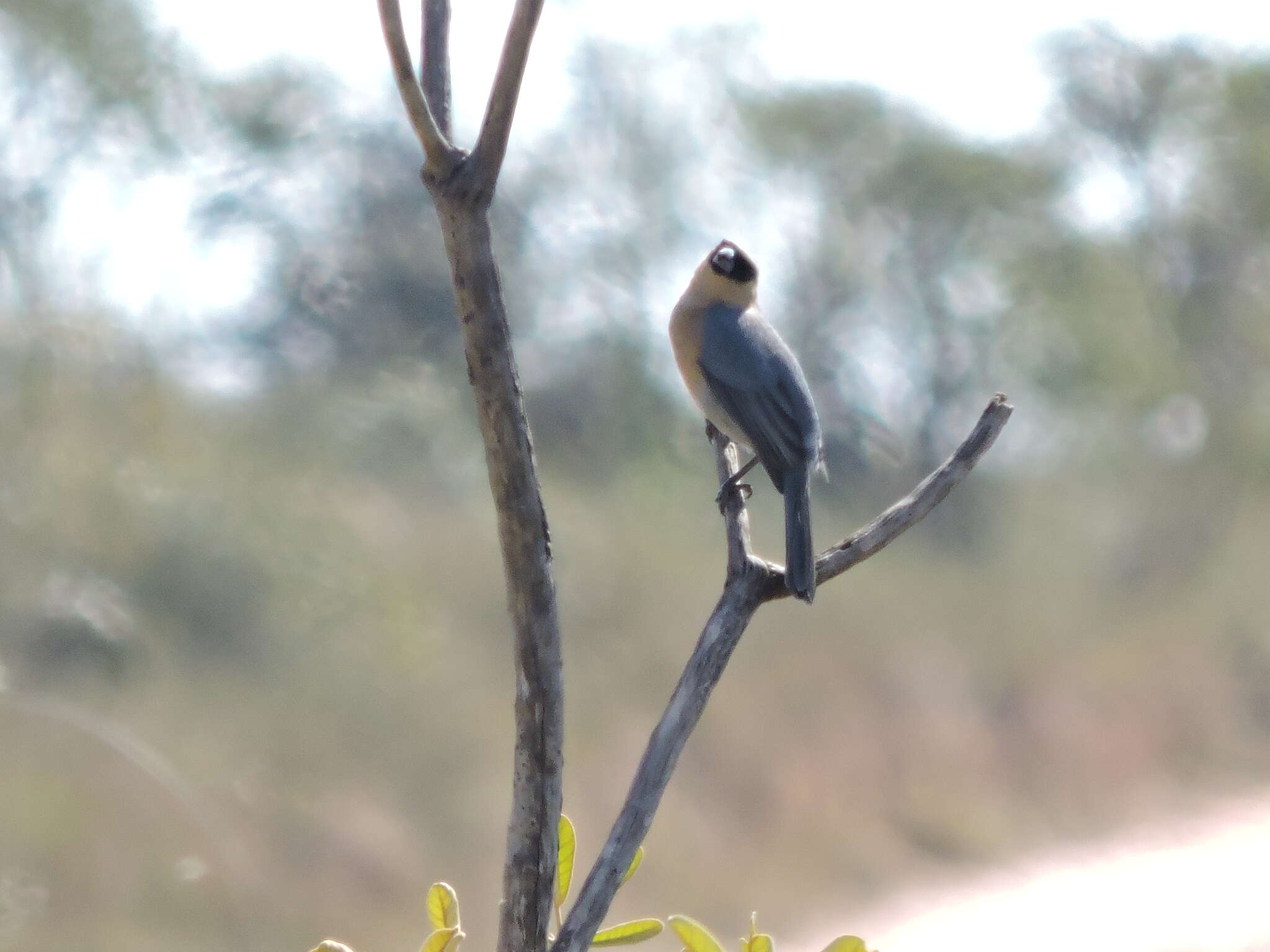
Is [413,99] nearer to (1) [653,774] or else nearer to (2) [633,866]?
(1) [653,774]

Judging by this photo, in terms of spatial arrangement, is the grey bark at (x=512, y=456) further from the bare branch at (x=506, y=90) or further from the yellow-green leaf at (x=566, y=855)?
the yellow-green leaf at (x=566, y=855)

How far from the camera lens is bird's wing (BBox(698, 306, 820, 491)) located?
2.89 m

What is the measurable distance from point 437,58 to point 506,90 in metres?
0.20

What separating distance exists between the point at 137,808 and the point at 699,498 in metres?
4.15

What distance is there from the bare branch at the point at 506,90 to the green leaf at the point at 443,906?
834 millimetres

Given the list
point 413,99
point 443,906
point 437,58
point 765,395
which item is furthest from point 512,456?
point 765,395

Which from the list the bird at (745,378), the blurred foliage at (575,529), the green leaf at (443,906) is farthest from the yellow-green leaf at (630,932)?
the blurred foliage at (575,529)

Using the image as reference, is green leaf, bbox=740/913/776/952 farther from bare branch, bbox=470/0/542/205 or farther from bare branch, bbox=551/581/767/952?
bare branch, bbox=470/0/542/205

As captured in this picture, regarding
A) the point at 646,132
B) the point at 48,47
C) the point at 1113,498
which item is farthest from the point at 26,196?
the point at 1113,498

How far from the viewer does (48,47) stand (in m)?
7.98

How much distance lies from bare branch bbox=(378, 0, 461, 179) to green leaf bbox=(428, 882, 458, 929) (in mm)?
853

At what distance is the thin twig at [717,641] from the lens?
149 centimetres

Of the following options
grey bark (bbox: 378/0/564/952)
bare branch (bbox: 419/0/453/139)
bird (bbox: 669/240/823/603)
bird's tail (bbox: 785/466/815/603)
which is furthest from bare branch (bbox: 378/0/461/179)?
bird (bbox: 669/240/823/603)

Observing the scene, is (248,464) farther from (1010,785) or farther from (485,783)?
(1010,785)
